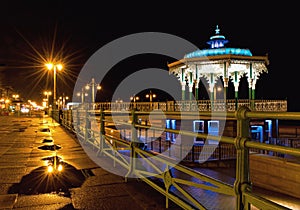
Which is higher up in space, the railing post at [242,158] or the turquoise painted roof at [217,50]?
the turquoise painted roof at [217,50]

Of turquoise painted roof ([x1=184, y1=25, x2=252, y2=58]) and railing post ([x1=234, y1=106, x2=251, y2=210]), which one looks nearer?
railing post ([x1=234, y1=106, x2=251, y2=210])

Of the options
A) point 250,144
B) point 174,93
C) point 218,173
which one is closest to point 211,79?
point 218,173

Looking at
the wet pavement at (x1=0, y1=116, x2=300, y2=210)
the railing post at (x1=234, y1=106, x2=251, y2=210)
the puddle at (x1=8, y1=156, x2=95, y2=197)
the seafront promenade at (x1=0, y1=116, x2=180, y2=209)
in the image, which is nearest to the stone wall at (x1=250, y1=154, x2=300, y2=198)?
the wet pavement at (x1=0, y1=116, x2=300, y2=210)

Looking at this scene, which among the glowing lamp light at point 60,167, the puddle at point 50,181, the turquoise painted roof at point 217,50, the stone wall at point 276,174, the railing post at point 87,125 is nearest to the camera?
the puddle at point 50,181

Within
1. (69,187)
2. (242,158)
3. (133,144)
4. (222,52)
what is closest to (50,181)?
(69,187)

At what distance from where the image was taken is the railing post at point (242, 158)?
2.54 metres

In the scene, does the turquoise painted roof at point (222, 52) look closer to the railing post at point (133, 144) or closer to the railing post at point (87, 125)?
the railing post at point (87, 125)

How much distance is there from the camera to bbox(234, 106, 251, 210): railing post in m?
2.54

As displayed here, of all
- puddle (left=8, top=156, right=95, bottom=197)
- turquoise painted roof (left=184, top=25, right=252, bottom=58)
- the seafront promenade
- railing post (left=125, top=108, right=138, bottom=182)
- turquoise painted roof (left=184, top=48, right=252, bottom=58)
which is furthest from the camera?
turquoise painted roof (left=184, top=25, right=252, bottom=58)

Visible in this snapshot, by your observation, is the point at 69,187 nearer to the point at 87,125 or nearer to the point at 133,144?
the point at 133,144

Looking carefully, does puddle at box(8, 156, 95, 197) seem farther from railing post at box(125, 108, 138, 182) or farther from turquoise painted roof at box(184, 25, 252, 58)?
turquoise painted roof at box(184, 25, 252, 58)

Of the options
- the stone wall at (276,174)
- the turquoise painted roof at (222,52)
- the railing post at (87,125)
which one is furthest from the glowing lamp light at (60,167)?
the turquoise painted roof at (222,52)

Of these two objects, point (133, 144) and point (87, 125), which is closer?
point (133, 144)

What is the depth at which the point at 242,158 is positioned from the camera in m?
2.59
